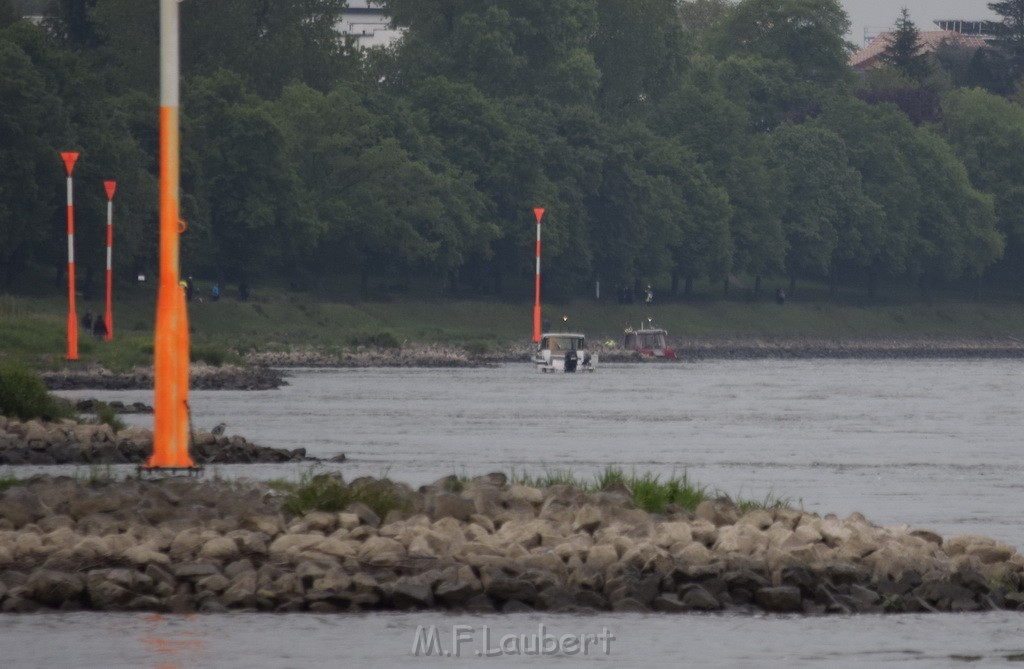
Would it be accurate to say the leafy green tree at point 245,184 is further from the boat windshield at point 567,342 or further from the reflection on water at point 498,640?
the reflection on water at point 498,640

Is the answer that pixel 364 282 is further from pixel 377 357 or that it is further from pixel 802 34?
pixel 802 34

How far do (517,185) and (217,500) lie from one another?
107 meters

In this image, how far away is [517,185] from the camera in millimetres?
127500

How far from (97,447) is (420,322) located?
85568 millimetres

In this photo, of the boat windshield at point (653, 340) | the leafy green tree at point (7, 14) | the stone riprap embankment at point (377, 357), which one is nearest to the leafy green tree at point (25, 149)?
the stone riprap embankment at point (377, 357)

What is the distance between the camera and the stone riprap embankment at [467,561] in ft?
59.4

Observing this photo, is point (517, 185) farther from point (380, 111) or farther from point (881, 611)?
point (881, 611)

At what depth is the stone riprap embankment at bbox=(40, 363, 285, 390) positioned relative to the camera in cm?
6550

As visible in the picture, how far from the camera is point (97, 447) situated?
108 feet

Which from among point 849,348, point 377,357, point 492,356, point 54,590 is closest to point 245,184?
point 377,357

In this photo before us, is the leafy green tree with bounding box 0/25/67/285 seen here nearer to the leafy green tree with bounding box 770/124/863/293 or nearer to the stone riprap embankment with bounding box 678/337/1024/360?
the stone riprap embankment with bounding box 678/337/1024/360

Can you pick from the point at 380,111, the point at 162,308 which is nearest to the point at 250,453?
the point at 162,308

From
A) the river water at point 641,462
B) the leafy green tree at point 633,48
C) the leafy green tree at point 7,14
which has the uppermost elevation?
the leafy green tree at point 633,48

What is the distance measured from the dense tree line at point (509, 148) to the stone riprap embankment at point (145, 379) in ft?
58.0
